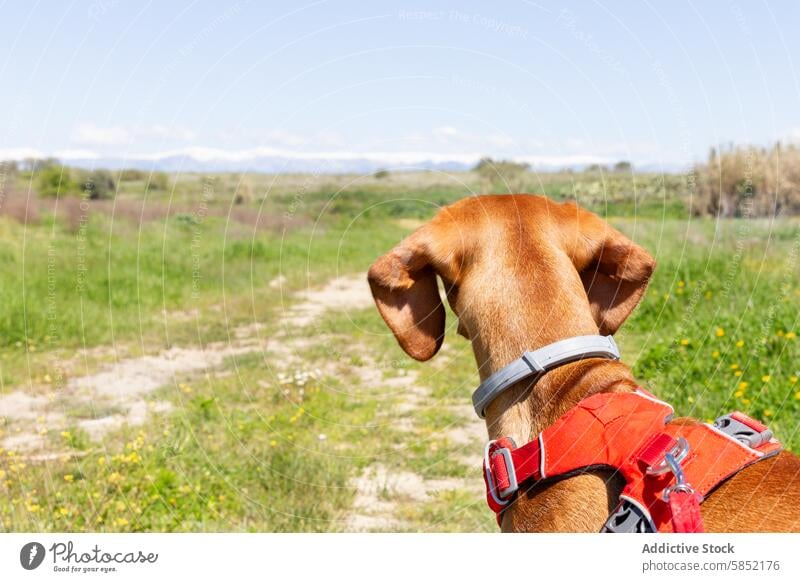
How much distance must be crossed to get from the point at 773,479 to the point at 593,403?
62 cm

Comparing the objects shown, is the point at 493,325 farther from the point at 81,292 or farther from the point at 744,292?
the point at 81,292

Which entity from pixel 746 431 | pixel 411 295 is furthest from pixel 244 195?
pixel 746 431

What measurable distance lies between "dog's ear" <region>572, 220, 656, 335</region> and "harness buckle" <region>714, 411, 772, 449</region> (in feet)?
2.28

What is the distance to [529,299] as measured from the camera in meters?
2.98

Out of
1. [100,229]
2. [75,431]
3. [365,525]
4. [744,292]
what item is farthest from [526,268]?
Result: [100,229]

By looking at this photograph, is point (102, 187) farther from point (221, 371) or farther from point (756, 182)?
point (756, 182)

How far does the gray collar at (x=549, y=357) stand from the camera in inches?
110

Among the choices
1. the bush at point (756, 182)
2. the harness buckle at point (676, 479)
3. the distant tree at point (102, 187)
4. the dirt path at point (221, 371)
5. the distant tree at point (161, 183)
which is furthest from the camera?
the distant tree at point (161, 183)

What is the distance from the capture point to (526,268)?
3027 millimetres

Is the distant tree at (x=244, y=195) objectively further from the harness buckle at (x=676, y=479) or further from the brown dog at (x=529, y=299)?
the harness buckle at (x=676, y=479)

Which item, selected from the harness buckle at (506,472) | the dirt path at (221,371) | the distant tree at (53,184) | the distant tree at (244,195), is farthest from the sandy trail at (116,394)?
the distant tree at (53,184)

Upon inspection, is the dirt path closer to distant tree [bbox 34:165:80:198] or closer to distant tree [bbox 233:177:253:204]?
distant tree [bbox 233:177:253:204]

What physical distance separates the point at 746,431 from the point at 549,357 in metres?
0.71

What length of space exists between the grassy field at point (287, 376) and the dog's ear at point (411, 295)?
0.91 meters
